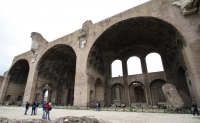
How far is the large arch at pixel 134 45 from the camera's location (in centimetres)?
1278

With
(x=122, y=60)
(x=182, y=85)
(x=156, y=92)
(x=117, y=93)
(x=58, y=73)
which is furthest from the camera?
(x=58, y=73)

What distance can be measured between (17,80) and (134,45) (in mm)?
26207

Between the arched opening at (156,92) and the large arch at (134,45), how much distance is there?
3.27ft

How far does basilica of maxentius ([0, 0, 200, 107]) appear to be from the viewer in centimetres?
1032

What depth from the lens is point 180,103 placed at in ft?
30.0

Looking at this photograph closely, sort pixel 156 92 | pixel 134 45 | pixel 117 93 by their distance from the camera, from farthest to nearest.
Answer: pixel 117 93 → pixel 134 45 → pixel 156 92

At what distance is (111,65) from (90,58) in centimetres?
697

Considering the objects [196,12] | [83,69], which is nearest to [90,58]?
[83,69]

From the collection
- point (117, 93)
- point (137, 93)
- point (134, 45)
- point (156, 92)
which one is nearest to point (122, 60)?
point (134, 45)

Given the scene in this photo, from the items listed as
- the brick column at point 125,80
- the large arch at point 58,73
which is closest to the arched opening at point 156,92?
the brick column at point 125,80

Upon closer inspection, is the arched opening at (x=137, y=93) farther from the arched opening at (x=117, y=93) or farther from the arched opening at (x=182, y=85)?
the arched opening at (x=182, y=85)

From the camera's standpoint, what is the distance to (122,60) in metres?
20.1

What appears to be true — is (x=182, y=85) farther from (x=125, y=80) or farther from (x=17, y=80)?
(x=17, y=80)

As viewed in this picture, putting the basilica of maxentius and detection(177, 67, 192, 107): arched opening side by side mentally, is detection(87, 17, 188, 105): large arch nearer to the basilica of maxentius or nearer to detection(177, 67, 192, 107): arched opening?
the basilica of maxentius
